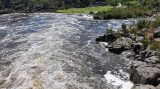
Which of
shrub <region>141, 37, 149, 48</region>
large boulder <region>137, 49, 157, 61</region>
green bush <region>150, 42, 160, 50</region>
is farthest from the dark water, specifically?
shrub <region>141, 37, 149, 48</region>

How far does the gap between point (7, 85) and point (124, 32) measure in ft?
109

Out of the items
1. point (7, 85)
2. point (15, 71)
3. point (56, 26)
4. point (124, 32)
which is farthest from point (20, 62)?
point (56, 26)

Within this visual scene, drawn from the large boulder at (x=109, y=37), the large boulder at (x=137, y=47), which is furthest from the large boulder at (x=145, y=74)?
the large boulder at (x=109, y=37)

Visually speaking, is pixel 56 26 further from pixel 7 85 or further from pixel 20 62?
pixel 7 85

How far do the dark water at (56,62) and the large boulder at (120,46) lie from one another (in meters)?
1.50

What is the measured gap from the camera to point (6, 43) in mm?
59469

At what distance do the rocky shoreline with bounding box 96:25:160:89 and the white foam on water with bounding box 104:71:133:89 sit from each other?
35.7 inches

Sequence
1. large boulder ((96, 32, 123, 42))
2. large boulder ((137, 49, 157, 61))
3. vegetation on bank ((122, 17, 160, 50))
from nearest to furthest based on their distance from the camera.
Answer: large boulder ((137, 49, 157, 61)) < vegetation on bank ((122, 17, 160, 50)) < large boulder ((96, 32, 123, 42))

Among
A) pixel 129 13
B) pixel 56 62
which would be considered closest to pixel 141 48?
pixel 56 62

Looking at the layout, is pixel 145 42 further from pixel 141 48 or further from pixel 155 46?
pixel 155 46

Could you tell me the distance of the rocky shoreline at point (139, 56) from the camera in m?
35.6

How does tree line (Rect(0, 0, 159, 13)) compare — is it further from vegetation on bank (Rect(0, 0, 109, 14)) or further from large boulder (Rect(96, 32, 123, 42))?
large boulder (Rect(96, 32, 123, 42))

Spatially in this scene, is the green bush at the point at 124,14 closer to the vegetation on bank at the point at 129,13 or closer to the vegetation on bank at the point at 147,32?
the vegetation on bank at the point at 129,13

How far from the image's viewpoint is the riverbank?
118 ft
